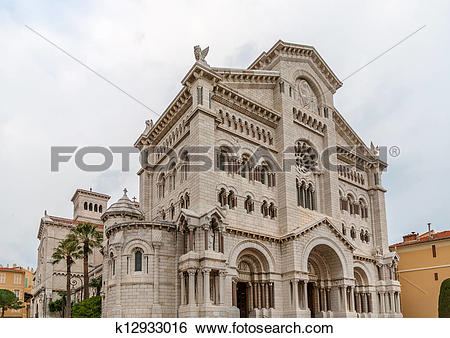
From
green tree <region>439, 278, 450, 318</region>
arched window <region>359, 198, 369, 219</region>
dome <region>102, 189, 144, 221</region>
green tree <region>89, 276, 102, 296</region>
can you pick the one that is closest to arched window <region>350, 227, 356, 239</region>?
arched window <region>359, 198, 369, 219</region>

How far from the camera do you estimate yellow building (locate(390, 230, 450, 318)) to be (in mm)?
45375

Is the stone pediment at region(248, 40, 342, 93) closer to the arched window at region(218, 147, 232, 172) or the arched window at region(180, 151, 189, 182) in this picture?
the arched window at region(218, 147, 232, 172)

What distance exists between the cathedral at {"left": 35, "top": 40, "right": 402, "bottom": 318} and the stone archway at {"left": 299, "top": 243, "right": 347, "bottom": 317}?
3.6 inches

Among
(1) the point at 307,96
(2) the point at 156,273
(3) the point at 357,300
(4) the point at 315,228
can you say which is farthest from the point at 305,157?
(2) the point at 156,273

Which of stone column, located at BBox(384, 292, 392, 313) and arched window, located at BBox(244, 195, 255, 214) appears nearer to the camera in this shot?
arched window, located at BBox(244, 195, 255, 214)

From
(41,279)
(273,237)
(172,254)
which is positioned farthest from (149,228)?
(41,279)

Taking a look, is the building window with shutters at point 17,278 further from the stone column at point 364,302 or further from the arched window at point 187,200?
the stone column at point 364,302

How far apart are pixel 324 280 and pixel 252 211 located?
944 cm

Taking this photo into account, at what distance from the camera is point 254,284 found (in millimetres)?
32406

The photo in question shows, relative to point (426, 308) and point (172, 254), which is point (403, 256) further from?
point (172, 254)

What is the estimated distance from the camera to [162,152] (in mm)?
38344

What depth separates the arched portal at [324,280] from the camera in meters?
36.1

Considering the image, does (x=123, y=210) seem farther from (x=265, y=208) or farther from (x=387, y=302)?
(x=387, y=302)

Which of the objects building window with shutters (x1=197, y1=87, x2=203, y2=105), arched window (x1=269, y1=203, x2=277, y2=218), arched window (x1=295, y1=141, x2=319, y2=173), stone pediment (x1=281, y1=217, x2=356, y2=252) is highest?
building window with shutters (x1=197, y1=87, x2=203, y2=105)
